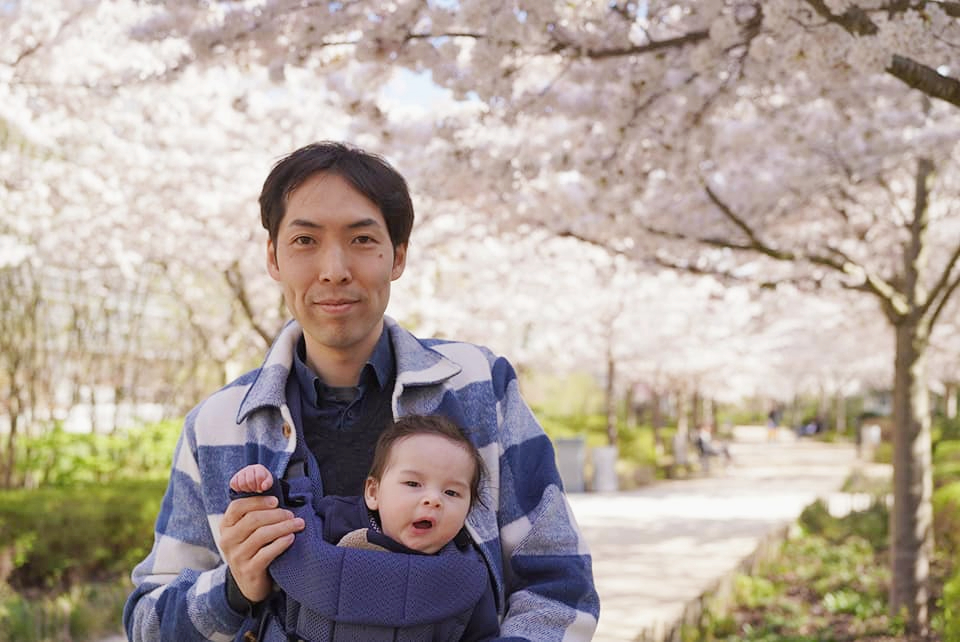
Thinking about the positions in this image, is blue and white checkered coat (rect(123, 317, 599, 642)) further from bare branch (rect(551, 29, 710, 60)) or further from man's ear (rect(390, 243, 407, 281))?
bare branch (rect(551, 29, 710, 60))

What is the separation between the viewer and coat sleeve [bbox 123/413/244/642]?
1.69 metres

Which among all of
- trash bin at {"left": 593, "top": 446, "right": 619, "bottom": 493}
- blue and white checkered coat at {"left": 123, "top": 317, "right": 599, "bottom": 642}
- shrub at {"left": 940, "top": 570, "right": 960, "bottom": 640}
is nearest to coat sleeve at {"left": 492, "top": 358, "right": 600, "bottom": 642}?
blue and white checkered coat at {"left": 123, "top": 317, "right": 599, "bottom": 642}

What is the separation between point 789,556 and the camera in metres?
9.84

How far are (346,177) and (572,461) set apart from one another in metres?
15.3

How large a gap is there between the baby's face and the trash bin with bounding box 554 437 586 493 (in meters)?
14.9

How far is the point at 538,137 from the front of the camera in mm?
7930

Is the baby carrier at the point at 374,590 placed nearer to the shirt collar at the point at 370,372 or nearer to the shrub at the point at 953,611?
the shirt collar at the point at 370,372

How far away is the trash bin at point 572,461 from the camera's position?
16.5 metres

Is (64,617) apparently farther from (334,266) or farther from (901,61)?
(901,61)

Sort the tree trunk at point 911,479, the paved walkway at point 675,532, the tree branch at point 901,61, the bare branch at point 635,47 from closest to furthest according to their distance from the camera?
the tree branch at point 901,61 < the bare branch at point 635,47 < the tree trunk at point 911,479 < the paved walkway at point 675,532

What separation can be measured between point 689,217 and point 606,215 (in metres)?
0.65

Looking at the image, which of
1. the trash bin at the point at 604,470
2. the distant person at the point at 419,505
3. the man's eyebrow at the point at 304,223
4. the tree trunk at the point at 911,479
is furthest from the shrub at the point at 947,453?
the man's eyebrow at the point at 304,223

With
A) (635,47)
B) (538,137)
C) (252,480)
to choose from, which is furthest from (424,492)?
(538,137)

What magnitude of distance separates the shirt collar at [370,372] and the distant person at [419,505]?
183mm
